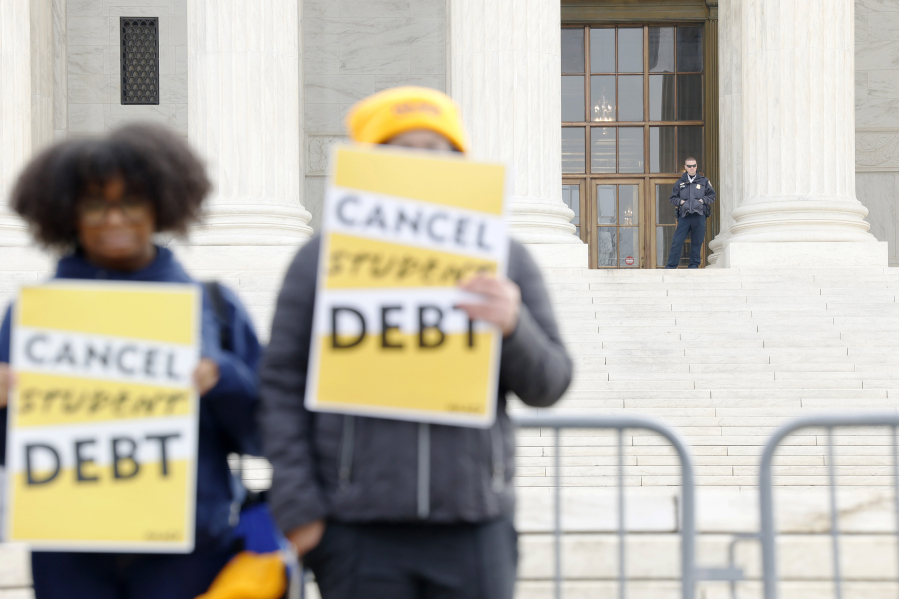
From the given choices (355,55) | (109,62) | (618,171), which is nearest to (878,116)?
(618,171)

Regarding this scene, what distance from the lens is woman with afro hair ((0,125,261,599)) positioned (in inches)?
94.6

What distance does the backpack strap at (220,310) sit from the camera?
2.60 m

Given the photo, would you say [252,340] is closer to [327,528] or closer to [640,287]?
[327,528]

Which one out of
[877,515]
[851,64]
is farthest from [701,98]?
[877,515]

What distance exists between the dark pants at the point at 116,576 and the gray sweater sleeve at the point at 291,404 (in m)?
0.32

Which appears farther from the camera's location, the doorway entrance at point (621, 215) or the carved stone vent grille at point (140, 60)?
the doorway entrance at point (621, 215)

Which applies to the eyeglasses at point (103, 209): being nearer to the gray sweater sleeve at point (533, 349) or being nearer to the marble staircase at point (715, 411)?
the gray sweater sleeve at point (533, 349)

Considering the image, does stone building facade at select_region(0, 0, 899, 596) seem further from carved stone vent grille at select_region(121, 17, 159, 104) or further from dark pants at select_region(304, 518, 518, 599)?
dark pants at select_region(304, 518, 518, 599)

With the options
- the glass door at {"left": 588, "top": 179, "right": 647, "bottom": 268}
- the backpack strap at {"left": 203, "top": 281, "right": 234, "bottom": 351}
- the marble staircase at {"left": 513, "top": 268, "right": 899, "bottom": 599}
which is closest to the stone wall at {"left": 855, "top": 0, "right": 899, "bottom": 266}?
the glass door at {"left": 588, "top": 179, "right": 647, "bottom": 268}

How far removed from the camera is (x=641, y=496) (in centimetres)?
495

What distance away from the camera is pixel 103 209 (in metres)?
2.40

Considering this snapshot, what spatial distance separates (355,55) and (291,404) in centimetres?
2107

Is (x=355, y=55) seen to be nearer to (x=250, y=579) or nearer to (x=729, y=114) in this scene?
(x=729, y=114)

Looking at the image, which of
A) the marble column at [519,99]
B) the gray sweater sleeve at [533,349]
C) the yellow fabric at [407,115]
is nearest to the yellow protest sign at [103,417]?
the yellow fabric at [407,115]
